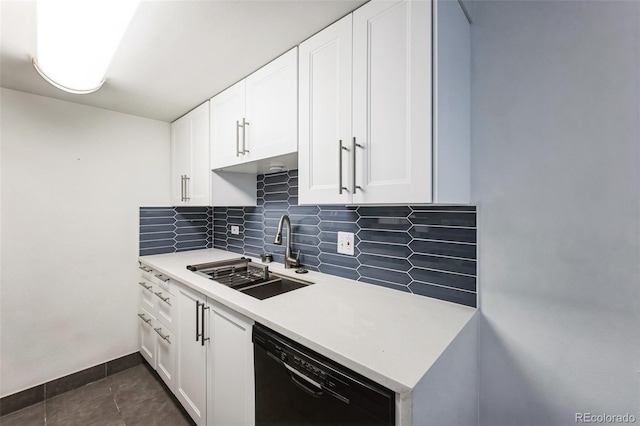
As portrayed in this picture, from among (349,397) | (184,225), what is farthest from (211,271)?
(349,397)

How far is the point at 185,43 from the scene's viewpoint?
1.36m

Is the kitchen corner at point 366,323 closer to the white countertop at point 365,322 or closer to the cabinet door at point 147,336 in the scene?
the white countertop at point 365,322

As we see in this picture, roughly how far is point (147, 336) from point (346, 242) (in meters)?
1.89

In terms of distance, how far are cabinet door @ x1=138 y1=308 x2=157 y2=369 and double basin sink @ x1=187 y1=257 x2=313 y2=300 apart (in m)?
0.67

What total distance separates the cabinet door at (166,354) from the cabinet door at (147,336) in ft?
0.31

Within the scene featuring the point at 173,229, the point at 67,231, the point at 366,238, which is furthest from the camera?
the point at 173,229

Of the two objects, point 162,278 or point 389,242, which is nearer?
point 389,242

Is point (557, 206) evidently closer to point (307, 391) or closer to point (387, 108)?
point (387, 108)

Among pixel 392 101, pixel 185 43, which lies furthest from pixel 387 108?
pixel 185 43

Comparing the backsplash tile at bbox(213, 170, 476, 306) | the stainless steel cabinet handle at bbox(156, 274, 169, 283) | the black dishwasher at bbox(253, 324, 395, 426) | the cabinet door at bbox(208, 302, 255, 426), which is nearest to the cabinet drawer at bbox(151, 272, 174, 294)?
the stainless steel cabinet handle at bbox(156, 274, 169, 283)

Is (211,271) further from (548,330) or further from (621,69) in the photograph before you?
(621,69)

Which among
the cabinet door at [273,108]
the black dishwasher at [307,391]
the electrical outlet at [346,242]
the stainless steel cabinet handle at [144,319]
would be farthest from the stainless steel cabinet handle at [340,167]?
the stainless steel cabinet handle at [144,319]

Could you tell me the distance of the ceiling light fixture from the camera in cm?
96

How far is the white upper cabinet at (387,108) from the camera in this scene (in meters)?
0.92
